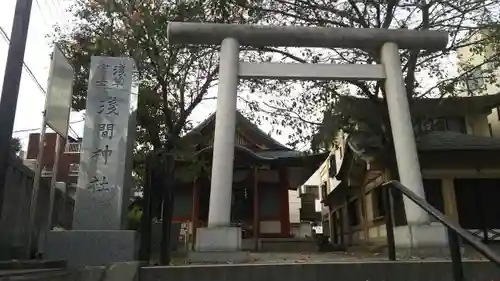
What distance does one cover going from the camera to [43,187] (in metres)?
9.70

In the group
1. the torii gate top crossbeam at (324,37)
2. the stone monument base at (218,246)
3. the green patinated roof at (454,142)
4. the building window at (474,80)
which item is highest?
the building window at (474,80)

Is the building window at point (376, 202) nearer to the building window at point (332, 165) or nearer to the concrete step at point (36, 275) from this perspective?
the building window at point (332, 165)

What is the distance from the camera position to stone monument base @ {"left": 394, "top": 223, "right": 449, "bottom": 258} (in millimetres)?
6656

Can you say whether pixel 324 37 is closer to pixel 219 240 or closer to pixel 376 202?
pixel 219 240

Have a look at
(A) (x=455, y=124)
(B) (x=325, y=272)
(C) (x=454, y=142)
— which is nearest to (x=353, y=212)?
(A) (x=455, y=124)

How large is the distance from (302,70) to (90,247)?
494 centimetres

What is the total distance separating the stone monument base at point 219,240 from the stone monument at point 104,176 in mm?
1459

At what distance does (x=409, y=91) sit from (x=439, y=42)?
244 cm

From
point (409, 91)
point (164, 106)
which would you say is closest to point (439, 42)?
point (409, 91)

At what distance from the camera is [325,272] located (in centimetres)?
500

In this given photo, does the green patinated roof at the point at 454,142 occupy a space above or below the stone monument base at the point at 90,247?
above

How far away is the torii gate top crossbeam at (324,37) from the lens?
8.11 metres

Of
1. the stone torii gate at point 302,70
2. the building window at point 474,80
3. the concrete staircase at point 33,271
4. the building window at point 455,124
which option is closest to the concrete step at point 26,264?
the concrete staircase at point 33,271

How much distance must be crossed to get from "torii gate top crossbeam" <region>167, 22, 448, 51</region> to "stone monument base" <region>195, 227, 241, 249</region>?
11.7 feet
